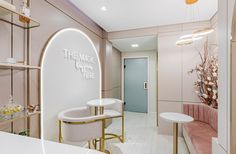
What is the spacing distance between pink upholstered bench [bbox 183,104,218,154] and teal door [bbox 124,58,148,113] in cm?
238

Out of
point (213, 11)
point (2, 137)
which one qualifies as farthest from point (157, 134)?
point (2, 137)

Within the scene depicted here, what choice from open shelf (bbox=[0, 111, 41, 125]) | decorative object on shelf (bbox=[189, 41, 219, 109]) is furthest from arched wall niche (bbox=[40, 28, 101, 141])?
decorative object on shelf (bbox=[189, 41, 219, 109])

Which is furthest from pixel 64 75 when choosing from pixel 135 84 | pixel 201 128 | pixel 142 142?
pixel 135 84

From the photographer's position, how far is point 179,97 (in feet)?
10.9

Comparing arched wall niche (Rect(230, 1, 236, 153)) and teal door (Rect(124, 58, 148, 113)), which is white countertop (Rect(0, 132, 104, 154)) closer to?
arched wall niche (Rect(230, 1, 236, 153))

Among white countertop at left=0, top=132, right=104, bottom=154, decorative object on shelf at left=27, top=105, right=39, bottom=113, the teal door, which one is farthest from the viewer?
the teal door

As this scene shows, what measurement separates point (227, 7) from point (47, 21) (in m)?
2.20

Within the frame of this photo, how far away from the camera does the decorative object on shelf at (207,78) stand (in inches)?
101

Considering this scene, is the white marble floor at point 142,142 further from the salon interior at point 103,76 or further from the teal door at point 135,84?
the teal door at point 135,84

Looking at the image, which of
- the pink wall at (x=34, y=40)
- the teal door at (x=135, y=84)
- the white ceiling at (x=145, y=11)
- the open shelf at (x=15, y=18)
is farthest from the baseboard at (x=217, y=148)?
the teal door at (x=135, y=84)

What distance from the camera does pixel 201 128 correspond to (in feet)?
8.32

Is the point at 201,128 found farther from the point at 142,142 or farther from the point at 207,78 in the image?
the point at 142,142

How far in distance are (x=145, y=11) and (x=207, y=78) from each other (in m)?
1.87

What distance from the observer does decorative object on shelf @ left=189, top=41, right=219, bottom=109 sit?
2576mm
